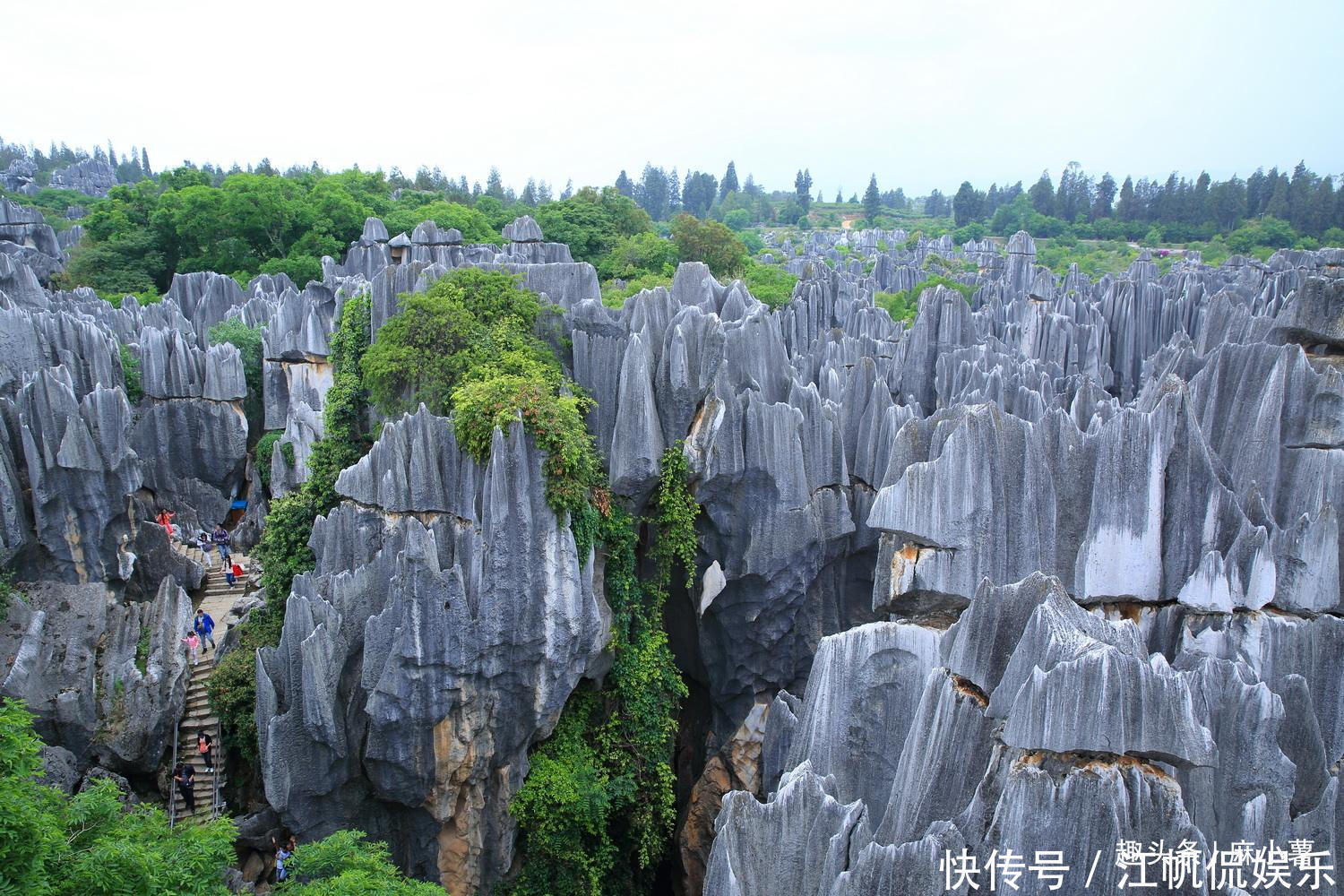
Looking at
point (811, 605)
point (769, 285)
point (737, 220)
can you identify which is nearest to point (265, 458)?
point (811, 605)

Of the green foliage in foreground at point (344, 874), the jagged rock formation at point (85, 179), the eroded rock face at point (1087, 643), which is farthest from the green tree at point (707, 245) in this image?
the jagged rock formation at point (85, 179)

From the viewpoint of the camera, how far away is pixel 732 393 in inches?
648

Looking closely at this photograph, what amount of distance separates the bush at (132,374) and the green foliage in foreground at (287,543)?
1159cm

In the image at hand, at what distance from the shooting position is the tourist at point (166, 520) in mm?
22891

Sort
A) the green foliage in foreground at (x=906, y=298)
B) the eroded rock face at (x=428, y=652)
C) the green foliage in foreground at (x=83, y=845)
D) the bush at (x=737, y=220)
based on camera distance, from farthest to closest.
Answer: the bush at (x=737, y=220) → the green foliage in foreground at (x=906, y=298) → the eroded rock face at (x=428, y=652) → the green foliage in foreground at (x=83, y=845)

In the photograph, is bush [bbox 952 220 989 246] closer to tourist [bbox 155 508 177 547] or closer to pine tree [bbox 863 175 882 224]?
pine tree [bbox 863 175 882 224]

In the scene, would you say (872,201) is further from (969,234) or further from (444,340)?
(444,340)

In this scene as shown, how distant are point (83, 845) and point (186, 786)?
26.6 ft

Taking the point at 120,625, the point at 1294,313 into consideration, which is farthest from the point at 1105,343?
the point at 120,625

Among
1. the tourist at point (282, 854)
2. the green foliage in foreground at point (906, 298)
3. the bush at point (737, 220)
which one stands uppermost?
the bush at point (737, 220)

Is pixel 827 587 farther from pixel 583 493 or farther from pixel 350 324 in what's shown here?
pixel 350 324

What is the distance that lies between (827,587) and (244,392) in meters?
19.6

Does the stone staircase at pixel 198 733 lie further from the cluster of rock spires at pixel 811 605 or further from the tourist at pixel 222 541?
the tourist at pixel 222 541

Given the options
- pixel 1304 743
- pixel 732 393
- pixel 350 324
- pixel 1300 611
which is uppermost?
pixel 350 324
